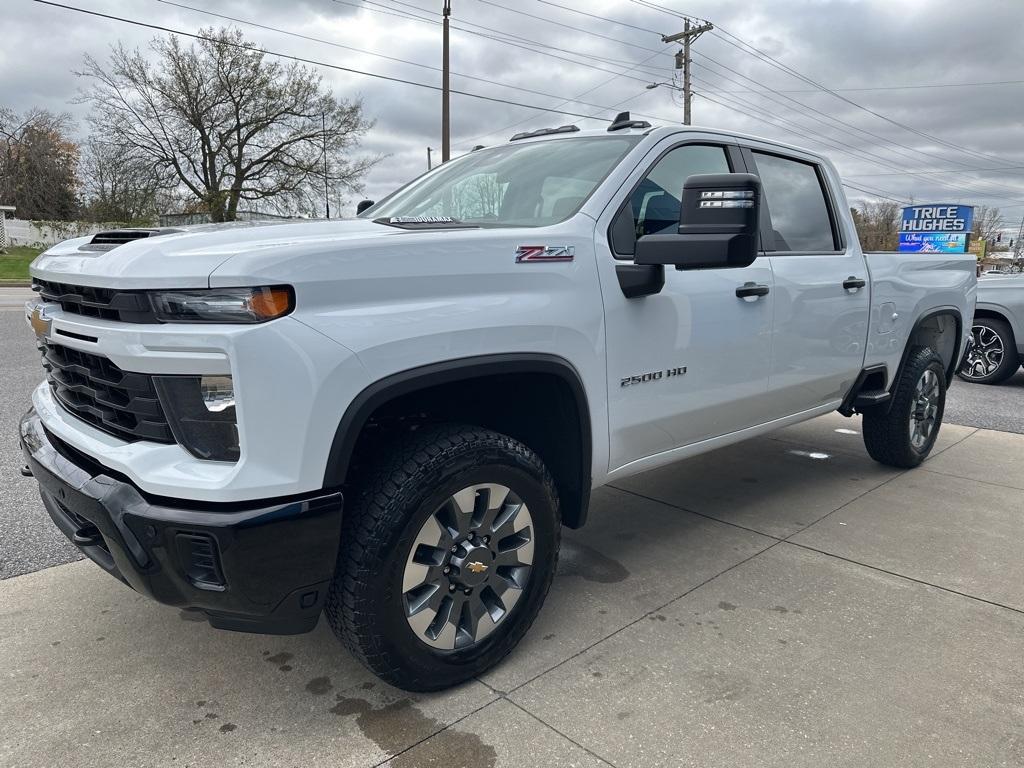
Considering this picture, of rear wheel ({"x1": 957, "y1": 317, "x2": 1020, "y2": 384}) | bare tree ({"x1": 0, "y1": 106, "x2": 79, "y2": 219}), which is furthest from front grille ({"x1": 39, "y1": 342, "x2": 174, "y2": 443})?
bare tree ({"x1": 0, "y1": 106, "x2": 79, "y2": 219})

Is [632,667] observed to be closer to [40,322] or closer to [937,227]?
[40,322]

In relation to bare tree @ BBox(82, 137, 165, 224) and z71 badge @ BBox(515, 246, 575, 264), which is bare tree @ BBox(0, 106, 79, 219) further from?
z71 badge @ BBox(515, 246, 575, 264)

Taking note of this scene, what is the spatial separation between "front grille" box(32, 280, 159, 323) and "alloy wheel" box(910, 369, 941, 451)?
4484mm

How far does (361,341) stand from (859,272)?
3.19 m

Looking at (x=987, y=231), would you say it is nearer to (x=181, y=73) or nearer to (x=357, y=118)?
(x=357, y=118)

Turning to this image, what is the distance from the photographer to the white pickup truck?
1954 mm

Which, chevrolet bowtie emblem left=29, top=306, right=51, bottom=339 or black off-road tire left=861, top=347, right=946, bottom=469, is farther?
black off-road tire left=861, top=347, right=946, bottom=469

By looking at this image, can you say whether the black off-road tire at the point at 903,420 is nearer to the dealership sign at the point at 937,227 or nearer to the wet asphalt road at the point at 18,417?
the wet asphalt road at the point at 18,417

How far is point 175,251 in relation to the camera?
2029 millimetres

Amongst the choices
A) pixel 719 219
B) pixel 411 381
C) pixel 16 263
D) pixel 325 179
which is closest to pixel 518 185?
pixel 719 219

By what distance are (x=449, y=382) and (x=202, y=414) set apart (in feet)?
2.41

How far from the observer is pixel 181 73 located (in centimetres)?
2967

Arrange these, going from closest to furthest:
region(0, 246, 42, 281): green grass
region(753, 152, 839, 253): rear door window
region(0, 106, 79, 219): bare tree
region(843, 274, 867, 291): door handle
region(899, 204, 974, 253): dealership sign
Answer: region(753, 152, 839, 253): rear door window
region(843, 274, 867, 291): door handle
region(0, 246, 42, 281): green grass
region(899, 204, 974, 253): dealership sign
region(0, 106, 79, 219): bare tree

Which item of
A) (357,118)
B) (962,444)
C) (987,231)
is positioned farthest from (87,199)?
(987,231)
